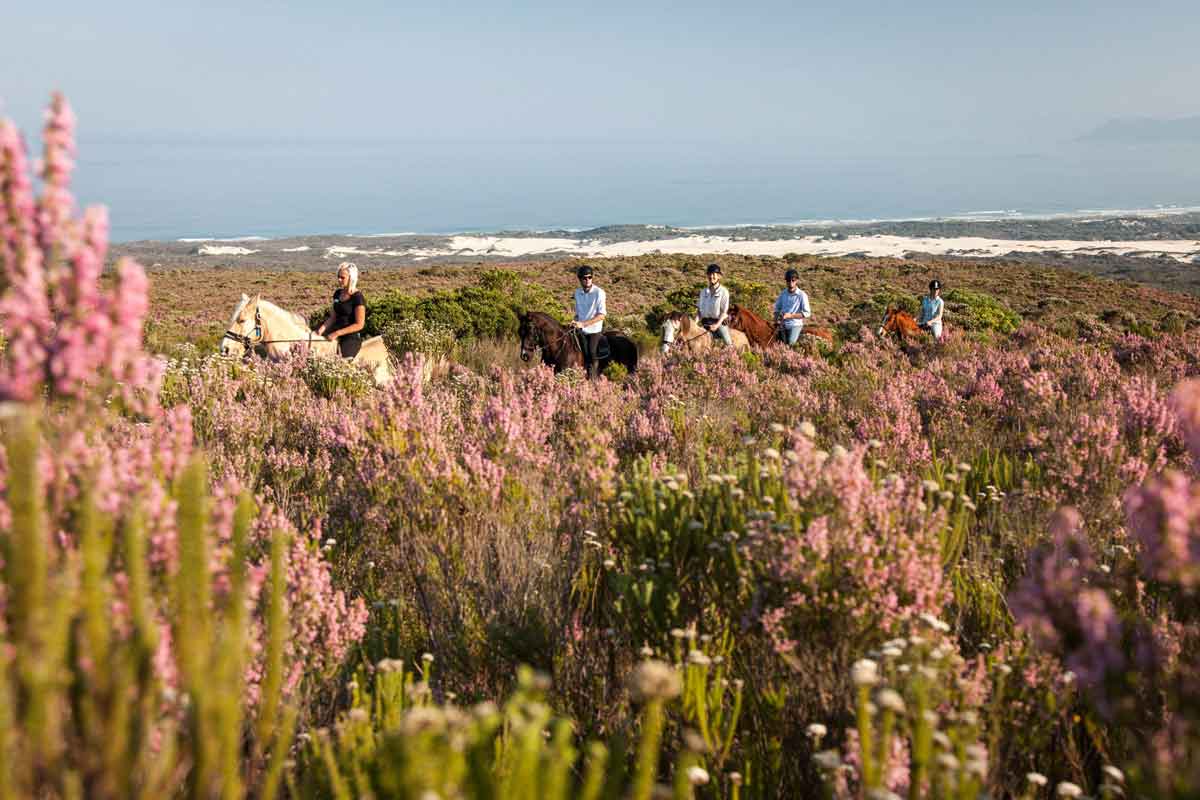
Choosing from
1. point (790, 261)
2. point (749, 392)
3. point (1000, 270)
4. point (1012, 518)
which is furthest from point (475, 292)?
point (1000, 270)

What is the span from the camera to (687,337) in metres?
13.4

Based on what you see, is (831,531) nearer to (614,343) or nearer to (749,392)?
(749,392)

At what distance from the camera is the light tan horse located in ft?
43.2

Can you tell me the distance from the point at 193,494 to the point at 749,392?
843cm

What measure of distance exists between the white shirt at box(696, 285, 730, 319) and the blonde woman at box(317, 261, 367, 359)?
621 cm

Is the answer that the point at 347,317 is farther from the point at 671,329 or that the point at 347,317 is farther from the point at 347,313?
the point at 671,329

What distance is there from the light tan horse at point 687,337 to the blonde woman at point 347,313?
505cm

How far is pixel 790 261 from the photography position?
54312mm

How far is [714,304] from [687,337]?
103cm

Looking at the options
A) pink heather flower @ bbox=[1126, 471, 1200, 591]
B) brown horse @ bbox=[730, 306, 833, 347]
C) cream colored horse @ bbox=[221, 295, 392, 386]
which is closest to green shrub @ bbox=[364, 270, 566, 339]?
brown horse @ bbox=[730, 306, 833, 347]

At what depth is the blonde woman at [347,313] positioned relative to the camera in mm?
10078

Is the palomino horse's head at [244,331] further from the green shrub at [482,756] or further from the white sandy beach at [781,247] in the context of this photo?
the white sandy beach at [781,247]

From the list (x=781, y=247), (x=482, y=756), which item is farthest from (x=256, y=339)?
(x=781, y=247)

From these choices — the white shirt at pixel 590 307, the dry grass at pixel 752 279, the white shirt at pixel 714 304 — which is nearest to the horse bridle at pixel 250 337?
the white shirt at pixel 590 307
